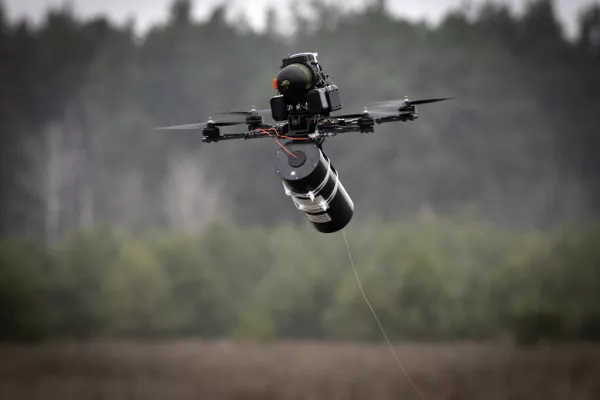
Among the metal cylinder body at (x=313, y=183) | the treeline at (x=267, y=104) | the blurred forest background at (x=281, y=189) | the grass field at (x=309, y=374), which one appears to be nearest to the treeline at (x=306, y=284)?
the blurred forest background at (x=281, y=189)

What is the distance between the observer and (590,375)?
40.6 m

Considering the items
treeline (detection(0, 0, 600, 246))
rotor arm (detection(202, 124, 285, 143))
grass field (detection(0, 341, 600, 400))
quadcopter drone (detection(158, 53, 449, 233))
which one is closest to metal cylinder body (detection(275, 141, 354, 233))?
quadcopter drone (detection(158, 53, 449, 233))

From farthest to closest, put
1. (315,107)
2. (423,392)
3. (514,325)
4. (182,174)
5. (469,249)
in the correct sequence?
(182,174)
(469,249)
(514,325)
(423,392)
(315,107)

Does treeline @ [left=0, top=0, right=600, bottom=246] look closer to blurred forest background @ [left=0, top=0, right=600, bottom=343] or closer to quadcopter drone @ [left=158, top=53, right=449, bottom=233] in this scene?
blurred forest background @ [left=0, top=0, right=600, bottom=343]

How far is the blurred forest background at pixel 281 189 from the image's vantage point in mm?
45438

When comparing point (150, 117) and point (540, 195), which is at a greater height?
point (150, 117)

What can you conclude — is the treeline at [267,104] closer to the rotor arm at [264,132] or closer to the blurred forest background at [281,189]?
the blurred forest background at [281,189]

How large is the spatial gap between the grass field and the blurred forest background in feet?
4.51

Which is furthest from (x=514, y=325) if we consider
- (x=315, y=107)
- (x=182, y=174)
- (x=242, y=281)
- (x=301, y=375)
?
(x=315, y=107)

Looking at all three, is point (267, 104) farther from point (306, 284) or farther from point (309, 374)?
point (309, 374)

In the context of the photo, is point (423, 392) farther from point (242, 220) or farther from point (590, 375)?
point (242, 220)

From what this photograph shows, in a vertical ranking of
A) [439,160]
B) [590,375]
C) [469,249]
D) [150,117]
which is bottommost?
[590,375]

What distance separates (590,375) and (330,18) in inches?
1053

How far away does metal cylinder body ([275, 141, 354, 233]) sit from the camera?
17531 millimetres
